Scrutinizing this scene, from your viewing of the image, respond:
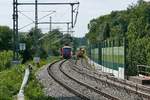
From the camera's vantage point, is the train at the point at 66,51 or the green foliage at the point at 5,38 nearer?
the train at the point at 66,51

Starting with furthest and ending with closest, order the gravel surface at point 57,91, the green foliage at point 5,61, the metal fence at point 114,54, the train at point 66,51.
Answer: the train at point 66,51 → the green foliage at point 5,61 → the metal fence at point 114,54 → the gravel surface at point 57,91

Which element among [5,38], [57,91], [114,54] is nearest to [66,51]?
[5,38]

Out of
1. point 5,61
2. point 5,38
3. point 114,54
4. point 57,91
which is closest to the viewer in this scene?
point 57,91

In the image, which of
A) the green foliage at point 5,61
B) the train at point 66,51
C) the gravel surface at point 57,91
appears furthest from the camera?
the train at point 66,51

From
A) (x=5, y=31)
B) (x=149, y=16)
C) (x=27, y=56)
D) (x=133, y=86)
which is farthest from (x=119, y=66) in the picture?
(x=5, y=31)

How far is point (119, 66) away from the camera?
150 feet

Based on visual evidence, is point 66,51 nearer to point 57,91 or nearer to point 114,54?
point 114,54

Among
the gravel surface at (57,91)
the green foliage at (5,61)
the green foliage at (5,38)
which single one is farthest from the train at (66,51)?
the gravel surface at (57,91)

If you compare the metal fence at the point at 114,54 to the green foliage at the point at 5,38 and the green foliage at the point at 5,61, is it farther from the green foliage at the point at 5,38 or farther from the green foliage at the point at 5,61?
the green foliage at the point at 5,38

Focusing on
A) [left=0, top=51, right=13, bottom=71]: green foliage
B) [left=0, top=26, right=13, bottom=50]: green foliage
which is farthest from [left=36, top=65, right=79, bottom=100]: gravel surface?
[left=0, top=26, right=13, bottom=50]: green foliage

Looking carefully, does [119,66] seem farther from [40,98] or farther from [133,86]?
[40,98]

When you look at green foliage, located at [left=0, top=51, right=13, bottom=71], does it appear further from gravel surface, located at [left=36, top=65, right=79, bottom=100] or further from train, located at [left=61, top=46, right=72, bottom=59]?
train, located at [left=61, top=46, right=72, bottom=59]

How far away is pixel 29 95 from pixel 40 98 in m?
1.27

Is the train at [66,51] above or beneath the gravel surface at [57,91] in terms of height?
above
